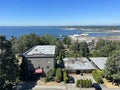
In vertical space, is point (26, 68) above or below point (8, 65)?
below

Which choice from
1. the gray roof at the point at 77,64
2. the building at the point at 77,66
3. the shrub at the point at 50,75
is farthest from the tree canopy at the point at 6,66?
the gray roof at the point at 77,64

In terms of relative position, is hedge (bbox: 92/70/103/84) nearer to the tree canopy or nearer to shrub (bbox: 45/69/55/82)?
shrub (bbox: 45/69/55/82)

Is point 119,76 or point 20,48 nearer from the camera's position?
point 119,76

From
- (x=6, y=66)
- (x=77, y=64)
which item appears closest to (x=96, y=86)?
(x=77, y=64)

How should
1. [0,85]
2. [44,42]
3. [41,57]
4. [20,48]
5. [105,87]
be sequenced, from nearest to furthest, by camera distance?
[0,85]
[105,87]
[41,57]
[20,48]
[44,42]

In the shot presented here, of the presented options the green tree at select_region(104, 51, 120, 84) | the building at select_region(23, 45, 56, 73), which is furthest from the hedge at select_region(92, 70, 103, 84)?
the building at select_region(23, 45, 56, 73)

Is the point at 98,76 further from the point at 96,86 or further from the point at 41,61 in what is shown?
the point at 41,61

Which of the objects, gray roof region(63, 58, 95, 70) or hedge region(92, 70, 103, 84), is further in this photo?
gray roof region(63, 58, 95, 70)

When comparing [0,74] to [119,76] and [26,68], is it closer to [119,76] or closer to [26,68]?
[26,68]

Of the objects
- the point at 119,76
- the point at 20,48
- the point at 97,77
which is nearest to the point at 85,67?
the point at 97,77
